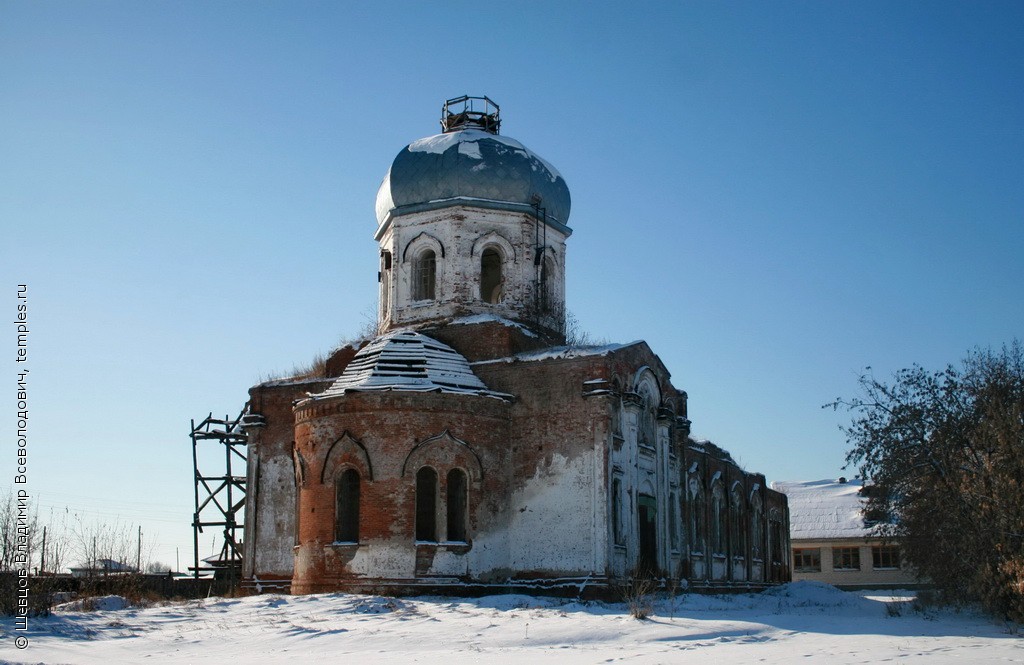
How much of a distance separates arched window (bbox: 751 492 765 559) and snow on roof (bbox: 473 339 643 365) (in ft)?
36.9

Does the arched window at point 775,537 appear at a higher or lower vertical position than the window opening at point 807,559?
higher

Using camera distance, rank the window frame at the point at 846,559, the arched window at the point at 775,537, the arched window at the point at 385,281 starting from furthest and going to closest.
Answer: the window frame at the point at 846,559 → the arched window at the point at 775,537 → the arched window at the point at 385,281

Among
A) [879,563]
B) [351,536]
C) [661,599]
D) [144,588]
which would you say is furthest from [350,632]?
[879,563]

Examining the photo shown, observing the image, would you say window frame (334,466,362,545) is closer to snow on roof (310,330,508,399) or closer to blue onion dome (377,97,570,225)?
snow on roof (310,330,508,399)

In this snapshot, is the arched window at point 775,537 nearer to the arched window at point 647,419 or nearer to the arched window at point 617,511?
the arched window at point 647,419

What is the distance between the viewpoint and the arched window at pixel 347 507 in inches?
811

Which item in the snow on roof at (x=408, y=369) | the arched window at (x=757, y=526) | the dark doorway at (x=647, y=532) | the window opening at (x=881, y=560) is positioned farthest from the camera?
the window opening at (x=881, y=560)

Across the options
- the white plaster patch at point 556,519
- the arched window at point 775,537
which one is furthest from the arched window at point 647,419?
the arched window at point 775,537

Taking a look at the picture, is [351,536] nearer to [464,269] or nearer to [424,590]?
[424,590]

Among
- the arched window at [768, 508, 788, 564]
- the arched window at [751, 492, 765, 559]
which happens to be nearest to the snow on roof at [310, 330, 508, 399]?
the arched window at [751, 492, 765, 559]

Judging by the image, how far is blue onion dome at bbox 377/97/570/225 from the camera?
78.6 ft

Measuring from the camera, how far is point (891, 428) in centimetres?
1825

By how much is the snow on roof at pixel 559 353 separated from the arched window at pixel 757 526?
11235mm

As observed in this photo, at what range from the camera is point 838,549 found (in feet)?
139
